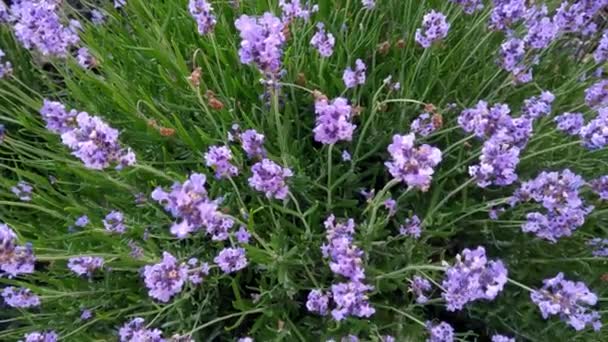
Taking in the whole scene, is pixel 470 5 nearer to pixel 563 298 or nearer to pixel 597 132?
pixel 597 132

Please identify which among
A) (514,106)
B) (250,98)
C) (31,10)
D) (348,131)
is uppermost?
(31,10)

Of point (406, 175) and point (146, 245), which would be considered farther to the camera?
point (146, 245)

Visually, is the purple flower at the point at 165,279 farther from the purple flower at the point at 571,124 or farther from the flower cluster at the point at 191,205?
the purple flower at the point at 571,124

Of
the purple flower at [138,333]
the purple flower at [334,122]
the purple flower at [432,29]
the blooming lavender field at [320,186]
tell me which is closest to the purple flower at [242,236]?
the blooming lavender field at [320,186]

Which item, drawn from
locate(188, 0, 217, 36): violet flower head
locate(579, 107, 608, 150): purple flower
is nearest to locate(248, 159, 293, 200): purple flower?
→ locate(188, 0, 217, 36): violet flower head

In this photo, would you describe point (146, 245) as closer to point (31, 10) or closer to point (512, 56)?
point (31, 10)

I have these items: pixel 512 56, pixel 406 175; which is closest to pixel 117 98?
pixel 406 175

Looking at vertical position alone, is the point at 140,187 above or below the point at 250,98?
below

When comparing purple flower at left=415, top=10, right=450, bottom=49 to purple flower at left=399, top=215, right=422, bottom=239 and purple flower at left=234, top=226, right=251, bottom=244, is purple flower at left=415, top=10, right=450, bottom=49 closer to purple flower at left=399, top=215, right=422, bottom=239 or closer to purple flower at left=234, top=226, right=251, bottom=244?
purple flower at left=399, top=215, right=422, bottom=239
